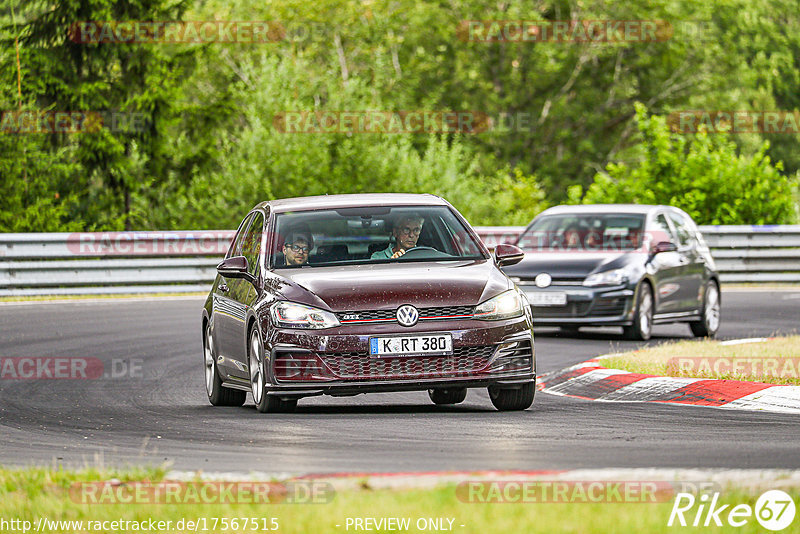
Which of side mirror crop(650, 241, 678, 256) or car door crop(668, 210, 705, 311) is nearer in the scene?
side mirror crop(650, 241, 678, 256)

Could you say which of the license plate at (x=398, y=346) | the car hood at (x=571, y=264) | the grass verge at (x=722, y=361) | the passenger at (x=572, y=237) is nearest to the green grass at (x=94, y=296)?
the passenger at (x=572, y=237)

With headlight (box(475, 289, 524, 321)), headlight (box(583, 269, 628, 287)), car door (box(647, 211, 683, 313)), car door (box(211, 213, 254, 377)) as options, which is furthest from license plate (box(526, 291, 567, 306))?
headlight (box(475, 289, 524, 321))

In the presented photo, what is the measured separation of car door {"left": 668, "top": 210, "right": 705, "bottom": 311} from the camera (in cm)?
1936

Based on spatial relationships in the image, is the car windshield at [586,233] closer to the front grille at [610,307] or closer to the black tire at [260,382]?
the front grille at [610,307]

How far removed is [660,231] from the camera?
64.5 feet

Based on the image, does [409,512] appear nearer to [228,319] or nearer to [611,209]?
[228,319]

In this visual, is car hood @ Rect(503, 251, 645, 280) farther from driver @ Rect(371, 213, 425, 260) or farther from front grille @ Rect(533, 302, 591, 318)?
driver @ Rect(371, 213, 425, 260)

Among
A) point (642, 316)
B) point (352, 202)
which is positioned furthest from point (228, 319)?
point (642, 316)

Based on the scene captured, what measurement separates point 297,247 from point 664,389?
10.1 ft

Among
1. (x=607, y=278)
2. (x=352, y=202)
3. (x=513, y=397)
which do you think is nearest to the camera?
(x=513, y=397)

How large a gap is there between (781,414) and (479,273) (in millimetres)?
2251

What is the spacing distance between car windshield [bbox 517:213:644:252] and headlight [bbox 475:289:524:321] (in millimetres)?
8563

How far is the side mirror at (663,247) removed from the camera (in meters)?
19.0

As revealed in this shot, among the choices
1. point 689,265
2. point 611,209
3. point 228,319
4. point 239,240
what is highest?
point 239,240
